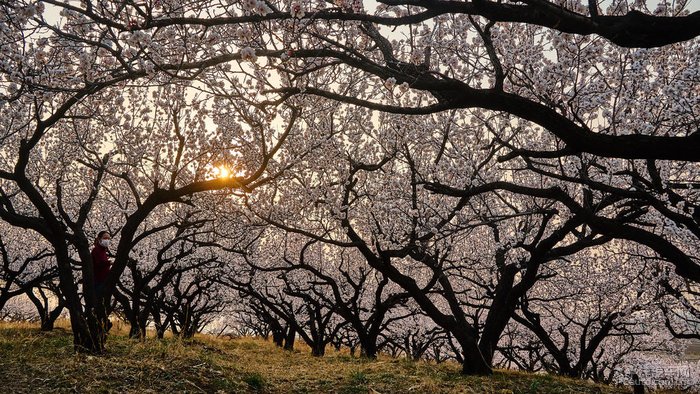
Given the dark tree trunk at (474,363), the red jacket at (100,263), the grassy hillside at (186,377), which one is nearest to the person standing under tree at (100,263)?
the red jacket at (100,263)

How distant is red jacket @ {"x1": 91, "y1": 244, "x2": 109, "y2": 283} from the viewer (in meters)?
12.4

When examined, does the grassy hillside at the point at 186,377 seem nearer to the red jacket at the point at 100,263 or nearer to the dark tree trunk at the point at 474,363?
the dark tree trunk at the point at 474,363

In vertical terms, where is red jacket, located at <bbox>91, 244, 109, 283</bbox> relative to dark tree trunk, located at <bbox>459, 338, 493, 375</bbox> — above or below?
above

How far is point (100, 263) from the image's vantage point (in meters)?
12.5

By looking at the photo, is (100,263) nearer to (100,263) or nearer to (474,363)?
(100,263)

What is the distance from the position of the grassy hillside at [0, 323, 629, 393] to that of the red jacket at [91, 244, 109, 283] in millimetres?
1659

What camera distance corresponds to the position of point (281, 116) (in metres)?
18.3

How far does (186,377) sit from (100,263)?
4.62 meters

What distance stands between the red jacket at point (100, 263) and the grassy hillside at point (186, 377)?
65.3 inches

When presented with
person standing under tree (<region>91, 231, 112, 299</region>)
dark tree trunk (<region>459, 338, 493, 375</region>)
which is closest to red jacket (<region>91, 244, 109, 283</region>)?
person standing under tree (<region>91, 231, 112, 299</region>)

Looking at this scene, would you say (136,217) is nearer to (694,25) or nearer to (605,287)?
(694,25)

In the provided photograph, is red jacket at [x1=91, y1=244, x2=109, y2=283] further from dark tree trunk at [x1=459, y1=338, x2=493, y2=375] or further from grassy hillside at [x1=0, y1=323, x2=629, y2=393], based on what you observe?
dark tree trunk at [x1=459, y1=338, x2=493, y2=375]

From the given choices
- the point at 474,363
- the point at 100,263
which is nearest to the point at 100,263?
the point at 100,263

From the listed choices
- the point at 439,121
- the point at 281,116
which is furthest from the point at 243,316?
the point at 439,121
